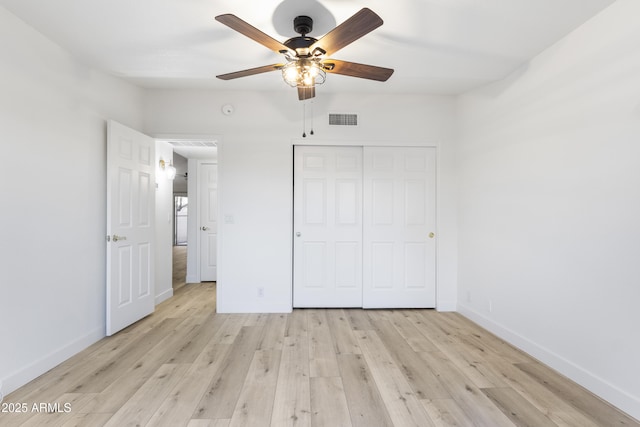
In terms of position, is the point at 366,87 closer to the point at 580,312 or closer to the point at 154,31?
the point at 154,31

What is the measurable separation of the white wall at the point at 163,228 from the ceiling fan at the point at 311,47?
2.24 metres

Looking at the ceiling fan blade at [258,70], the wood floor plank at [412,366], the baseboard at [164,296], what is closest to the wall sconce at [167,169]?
the baseboard at [164,296]

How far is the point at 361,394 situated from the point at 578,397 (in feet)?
4.72

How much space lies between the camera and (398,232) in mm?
3654

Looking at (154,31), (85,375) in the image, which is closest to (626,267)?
(154,31)

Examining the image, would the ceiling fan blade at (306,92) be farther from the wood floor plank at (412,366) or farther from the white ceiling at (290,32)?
the wood floor plank at (412,366)

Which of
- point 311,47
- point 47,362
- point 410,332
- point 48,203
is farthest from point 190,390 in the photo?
point 311,47

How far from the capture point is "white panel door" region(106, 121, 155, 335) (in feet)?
9.26

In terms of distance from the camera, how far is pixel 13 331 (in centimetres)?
200

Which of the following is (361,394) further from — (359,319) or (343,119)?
(343,119)

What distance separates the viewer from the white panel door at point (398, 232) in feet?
12.0

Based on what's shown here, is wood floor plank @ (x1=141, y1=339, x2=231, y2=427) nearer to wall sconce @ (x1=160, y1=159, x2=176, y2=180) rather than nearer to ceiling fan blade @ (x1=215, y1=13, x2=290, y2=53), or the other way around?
ceiling fan blade @ (x1=215, y1=13, x2=290, y2=53)

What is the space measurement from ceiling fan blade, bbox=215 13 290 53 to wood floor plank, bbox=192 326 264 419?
2204 mm

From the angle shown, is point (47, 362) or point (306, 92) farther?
point (306, 92)
